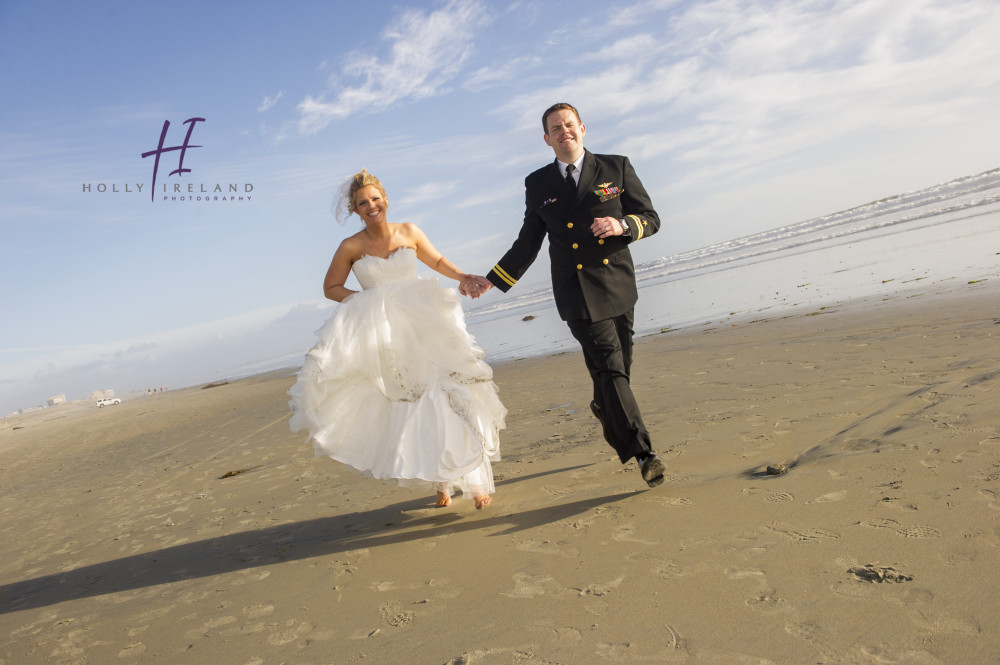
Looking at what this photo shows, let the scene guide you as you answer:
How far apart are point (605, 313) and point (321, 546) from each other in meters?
2.32

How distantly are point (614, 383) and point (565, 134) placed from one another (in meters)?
1.60

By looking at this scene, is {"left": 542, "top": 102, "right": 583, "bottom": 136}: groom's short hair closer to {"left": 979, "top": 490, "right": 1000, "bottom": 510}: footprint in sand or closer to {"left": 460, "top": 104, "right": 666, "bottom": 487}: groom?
{"left": 460, "top": 104, "right": 666, "bottom": 487}: groom

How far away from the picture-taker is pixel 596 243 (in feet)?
13.8

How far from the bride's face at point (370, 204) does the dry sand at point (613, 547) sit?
214cm

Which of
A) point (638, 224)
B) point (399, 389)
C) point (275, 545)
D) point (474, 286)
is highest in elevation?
point (638, 224)

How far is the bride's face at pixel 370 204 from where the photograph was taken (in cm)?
479

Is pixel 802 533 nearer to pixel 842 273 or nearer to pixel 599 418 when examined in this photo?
pixel 599 418

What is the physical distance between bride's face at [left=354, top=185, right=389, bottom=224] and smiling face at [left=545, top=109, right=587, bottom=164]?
134 cm

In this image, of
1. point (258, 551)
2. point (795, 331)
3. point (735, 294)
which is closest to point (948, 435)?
point (258, 551)

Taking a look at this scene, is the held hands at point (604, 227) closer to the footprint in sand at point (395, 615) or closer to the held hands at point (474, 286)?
the held hands at point (474, 286)

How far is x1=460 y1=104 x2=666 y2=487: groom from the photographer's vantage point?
4102 millimetres

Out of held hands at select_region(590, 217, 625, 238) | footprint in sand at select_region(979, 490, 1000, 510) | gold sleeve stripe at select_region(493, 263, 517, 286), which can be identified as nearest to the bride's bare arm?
gold sleeve stripe at select_region(493, 263, 517, 286)

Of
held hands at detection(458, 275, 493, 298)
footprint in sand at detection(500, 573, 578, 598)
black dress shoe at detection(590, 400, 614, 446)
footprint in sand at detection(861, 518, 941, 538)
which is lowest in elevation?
footprint in sand at detection(861, 518, 941, 538)

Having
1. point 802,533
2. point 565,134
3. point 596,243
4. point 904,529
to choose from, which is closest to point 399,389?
point 596,243
